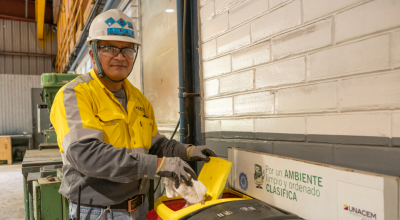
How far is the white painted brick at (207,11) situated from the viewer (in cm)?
203

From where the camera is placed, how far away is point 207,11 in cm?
209

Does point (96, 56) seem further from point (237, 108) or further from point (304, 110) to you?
point (304, 110)

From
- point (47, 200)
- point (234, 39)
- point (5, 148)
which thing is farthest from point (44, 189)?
point (5, 148)

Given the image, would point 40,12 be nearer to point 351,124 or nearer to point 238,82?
point 238,82

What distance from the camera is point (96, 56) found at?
159 cm

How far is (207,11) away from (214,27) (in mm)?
179

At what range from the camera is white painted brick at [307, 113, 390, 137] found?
1021 mm

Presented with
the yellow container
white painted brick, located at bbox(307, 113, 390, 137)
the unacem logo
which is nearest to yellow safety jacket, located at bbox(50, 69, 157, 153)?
the yellow container

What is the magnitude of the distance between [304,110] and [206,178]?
2.19 ft

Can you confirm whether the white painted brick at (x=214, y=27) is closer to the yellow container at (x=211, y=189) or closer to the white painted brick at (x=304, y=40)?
the white painted brick at (x=304, y=40)

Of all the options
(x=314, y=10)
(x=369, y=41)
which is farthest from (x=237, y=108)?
(x=369, y=41)

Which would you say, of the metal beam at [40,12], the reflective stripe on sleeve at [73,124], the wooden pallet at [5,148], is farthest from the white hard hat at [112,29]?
the metal beam at [40,12]

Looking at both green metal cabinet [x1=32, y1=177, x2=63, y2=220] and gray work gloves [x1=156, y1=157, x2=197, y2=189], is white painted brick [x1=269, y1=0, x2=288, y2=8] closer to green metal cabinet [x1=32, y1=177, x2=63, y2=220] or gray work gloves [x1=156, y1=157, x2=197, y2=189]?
gray work gloves [x1=156, y1=157, x2=197, y2=189]

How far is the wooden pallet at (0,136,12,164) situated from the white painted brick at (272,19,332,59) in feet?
30.0
